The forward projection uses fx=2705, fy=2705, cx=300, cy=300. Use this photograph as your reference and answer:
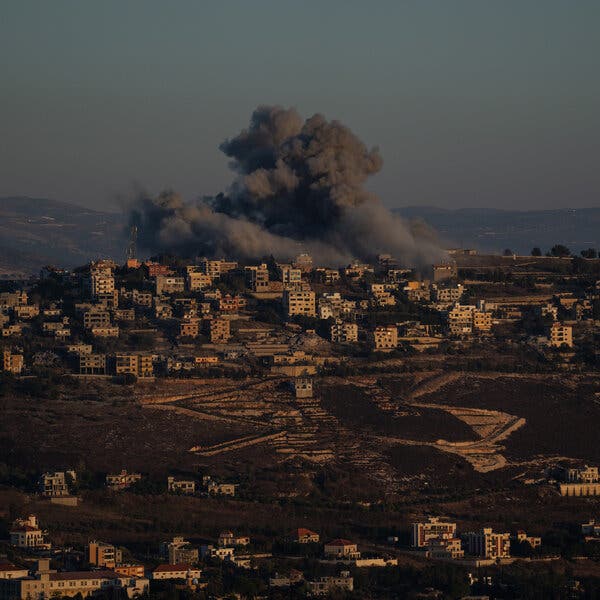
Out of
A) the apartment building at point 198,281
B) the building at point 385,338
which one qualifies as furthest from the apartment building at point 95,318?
the building at point 385,338

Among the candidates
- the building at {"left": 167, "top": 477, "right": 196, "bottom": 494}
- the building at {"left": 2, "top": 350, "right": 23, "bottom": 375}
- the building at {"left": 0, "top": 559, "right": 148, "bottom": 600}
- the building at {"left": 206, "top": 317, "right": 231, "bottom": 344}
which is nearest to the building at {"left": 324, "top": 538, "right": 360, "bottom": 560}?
the building at {"left": 0, "top": 559, "right": 148, "bottom": 600}

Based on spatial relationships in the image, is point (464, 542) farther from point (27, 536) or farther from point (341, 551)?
point (27, 536)

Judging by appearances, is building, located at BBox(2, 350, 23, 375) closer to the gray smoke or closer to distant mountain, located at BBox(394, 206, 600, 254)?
the gray smoke

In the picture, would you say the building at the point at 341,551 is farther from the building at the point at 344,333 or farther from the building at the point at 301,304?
the building at the point at 301,304

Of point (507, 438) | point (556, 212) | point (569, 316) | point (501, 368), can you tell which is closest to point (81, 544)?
point (507, 438)

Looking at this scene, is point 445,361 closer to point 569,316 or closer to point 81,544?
point 569,316

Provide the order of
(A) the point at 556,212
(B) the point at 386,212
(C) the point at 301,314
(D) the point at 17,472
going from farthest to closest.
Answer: (A) the point at 556,212 → (B) the point at 386,212 → (C) the point at 301,314 → (D) the point at 17,472

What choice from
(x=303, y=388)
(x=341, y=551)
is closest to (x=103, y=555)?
(x=341, y=551)
